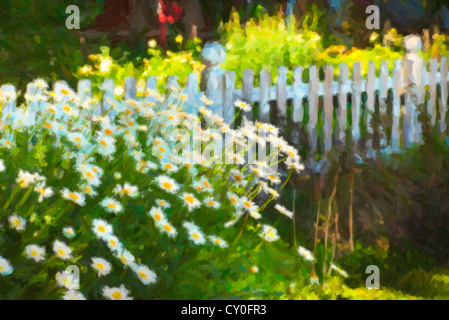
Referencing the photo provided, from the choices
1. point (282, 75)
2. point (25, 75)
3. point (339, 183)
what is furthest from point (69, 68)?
point (339, 183)

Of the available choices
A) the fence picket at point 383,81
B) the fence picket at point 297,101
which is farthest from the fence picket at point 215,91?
the fence picket at point 383,81

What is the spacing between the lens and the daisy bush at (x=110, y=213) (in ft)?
9.47

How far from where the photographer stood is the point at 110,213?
3.12 metres

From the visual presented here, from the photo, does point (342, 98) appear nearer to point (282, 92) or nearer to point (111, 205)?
point (282, 92)

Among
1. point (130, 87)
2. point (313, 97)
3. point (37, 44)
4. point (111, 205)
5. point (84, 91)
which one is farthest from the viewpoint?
point (37, 44)

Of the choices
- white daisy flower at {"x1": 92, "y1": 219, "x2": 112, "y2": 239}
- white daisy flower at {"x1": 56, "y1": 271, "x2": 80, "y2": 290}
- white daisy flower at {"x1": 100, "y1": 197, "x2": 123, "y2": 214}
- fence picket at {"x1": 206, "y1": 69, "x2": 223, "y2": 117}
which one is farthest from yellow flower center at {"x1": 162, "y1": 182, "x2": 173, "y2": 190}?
fence picket at {"x1": 206, "y1": 69, "x2": 223, "y2": 117}

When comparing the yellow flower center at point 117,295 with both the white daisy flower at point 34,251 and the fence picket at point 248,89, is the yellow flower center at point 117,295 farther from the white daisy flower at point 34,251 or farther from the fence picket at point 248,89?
the fence picket at point 248,89

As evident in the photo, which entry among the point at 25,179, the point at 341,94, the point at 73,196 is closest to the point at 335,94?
the point at 341,94

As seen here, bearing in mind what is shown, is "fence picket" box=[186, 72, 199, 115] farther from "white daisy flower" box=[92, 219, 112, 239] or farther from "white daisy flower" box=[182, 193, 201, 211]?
"white daisy flower" box=[92, 219, 112, 239]

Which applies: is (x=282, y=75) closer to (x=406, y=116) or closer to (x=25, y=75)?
(x=406, y=116)

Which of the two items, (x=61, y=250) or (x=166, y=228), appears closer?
(x=61, y=250)

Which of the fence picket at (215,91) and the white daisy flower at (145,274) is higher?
the fence picket at (215,91)

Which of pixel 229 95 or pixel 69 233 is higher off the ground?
pixel 229 95

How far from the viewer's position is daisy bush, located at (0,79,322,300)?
2.89 meters
